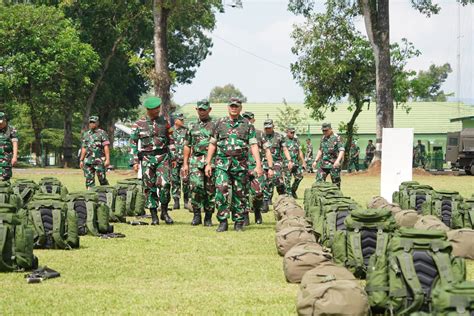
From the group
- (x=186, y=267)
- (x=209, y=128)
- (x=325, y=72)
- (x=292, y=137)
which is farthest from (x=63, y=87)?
(x=186, y=267)

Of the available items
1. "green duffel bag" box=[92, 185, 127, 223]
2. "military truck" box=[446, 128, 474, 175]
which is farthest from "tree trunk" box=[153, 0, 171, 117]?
"green duffel bag" box=[92, 185, 127, 223]

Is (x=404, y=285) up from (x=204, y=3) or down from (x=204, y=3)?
down

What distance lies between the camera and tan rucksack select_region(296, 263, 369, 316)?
820cm

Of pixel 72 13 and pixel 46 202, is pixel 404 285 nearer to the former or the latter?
pixel 46 202

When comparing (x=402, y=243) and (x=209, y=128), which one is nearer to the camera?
(x=402, y=243)

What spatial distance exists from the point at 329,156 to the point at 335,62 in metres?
40.2

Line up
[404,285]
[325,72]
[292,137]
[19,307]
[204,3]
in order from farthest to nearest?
[325,72] → [204,3] → [292,137] → [19,307] → [404,285]

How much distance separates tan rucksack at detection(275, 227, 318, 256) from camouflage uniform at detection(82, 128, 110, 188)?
33.0ft

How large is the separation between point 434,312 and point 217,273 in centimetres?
511

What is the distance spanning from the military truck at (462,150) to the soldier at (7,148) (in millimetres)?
39986

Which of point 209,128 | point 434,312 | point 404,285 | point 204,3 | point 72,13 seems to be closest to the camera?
point 434,312

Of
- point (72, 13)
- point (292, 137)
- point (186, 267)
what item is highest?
point (72, 13)

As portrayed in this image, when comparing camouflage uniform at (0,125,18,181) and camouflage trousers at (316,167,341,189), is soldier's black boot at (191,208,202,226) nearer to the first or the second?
camouflage uniform at (0,125,18,181)

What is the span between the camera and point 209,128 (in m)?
18.6
